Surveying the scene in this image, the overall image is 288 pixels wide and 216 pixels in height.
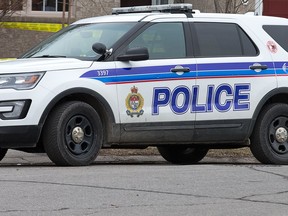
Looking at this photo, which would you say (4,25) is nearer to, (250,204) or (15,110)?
(15,110)

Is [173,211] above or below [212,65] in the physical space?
below

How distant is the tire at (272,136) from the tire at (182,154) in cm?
114

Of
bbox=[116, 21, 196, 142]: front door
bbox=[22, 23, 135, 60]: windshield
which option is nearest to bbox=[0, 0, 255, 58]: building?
bbox=[22, 23, 135, 60]: windshield

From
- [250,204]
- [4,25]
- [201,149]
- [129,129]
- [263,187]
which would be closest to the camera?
[250,204]

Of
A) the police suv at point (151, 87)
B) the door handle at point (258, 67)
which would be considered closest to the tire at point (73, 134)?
the police suv at point (151, 87)

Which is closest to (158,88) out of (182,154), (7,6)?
(182,154)

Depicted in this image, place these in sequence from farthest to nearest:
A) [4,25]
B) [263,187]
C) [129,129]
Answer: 1. [4,25]
2. [129,129]
3. [263,187]

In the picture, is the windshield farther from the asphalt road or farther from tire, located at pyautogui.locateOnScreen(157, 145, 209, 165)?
tire, located at pyautogui.locateOnScreen(157, 145, 209, 165)

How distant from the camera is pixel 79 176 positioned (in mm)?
8906

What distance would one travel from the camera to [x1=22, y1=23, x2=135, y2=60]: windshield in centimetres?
1037

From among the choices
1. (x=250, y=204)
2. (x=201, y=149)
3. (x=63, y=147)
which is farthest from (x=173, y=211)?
(x=201, y=149)

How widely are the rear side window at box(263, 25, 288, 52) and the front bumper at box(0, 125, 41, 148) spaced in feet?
11.3

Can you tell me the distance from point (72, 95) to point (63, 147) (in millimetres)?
610

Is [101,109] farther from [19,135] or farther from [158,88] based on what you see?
[19,135]
